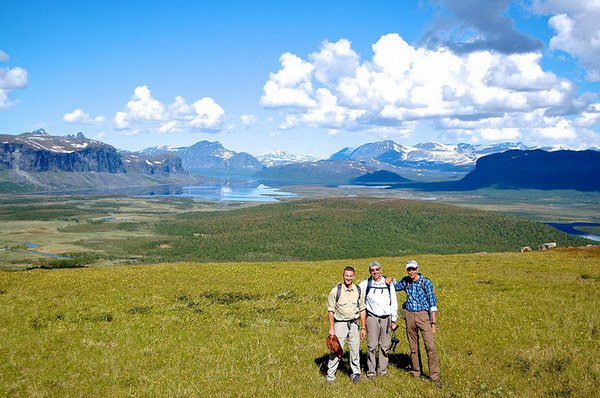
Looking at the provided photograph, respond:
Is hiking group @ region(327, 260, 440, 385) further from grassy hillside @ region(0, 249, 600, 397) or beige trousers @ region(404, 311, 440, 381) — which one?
grassy hillside @ region(0, 249, 600, 397)

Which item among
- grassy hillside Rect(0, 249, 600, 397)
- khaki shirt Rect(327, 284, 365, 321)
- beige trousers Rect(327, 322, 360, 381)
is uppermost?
khaki shirt Rect(327, 284, 365, 321)

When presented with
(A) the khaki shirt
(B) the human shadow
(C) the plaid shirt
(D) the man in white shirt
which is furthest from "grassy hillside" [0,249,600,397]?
(C) the plaid shirt

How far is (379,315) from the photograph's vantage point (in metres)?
16.9

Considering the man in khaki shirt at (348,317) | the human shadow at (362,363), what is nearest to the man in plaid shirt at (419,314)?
the human shadow at (362,363)

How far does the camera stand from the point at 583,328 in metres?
20.4

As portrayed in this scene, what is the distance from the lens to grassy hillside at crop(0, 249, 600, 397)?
52.5 ft

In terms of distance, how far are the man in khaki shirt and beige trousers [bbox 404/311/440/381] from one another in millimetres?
1787

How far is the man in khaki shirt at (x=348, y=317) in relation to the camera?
16.7 metres

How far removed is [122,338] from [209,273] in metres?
18.8

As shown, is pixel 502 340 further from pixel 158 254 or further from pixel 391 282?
pixel 158 254

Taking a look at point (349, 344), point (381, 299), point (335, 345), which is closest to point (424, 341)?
point (381, 299)

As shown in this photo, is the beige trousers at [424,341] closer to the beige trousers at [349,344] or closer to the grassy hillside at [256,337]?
the grassy hillside at [256,337]

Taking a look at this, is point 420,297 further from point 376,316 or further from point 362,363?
point 362,363

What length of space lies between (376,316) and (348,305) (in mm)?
1266
